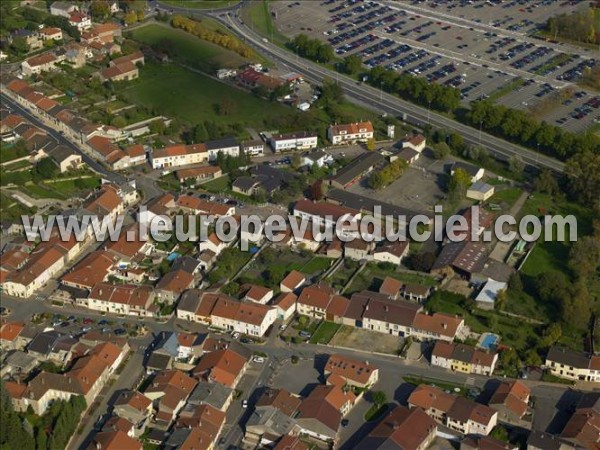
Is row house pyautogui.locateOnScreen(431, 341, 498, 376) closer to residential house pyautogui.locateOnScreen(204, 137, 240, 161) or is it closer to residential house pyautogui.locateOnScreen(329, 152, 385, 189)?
residential house pyautogui.locateOnScreen(329, 152, 385, 189)

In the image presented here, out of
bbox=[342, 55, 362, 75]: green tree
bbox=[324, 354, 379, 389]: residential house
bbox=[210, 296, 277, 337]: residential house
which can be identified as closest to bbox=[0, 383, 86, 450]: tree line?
bbox=[210, 296, 277, 337]: residential house

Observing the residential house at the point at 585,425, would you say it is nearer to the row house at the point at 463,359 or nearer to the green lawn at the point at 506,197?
the row house at the point at 463,359

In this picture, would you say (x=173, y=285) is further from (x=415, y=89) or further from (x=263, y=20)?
(x=263, y=20)

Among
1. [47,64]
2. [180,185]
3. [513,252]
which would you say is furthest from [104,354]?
[47,64]

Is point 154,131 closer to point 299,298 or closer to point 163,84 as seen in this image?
point 163,84

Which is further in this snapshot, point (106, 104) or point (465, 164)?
point (106, 104)

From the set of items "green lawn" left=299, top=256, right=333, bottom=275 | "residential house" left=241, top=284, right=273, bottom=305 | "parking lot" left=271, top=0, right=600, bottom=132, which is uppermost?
"residential house" left=241, top=284, right=273, bottom=305
